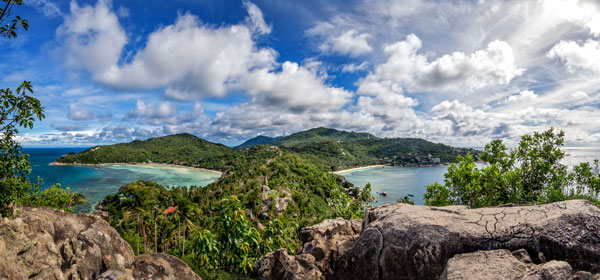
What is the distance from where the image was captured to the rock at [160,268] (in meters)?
7.59

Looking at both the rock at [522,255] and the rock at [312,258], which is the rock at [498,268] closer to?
the rock at [522,255]

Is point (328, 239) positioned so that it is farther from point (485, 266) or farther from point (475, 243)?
point (485, 266)

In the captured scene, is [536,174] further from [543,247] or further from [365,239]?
[365,239]

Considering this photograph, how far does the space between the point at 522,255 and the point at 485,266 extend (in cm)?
103

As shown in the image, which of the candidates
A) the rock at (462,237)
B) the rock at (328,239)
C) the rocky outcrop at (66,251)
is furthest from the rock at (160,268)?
the rock at (462,237)

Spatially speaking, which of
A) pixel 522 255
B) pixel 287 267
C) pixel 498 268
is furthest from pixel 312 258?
pixel 522 255

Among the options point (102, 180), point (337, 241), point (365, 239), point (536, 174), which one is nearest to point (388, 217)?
point (365, 239)

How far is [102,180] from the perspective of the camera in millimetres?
122500

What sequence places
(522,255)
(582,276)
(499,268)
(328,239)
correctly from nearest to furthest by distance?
(582,276) < (499,268) < (522,255) < (328,239)

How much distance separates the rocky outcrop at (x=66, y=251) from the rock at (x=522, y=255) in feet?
31.1

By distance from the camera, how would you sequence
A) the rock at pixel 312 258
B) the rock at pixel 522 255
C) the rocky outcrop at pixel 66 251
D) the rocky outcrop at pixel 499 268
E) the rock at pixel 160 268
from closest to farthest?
the rocky outcrop at pixel 499 268
the rock at pixel 522 255
the rocky outcrop at pixel 66 251
the rock at pixel 160 268
the rock at pixel 312 258

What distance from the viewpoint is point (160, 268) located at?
780cm

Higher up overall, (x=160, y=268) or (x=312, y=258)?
(x=160, y=268)

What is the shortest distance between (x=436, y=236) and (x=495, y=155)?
10.7 meters
